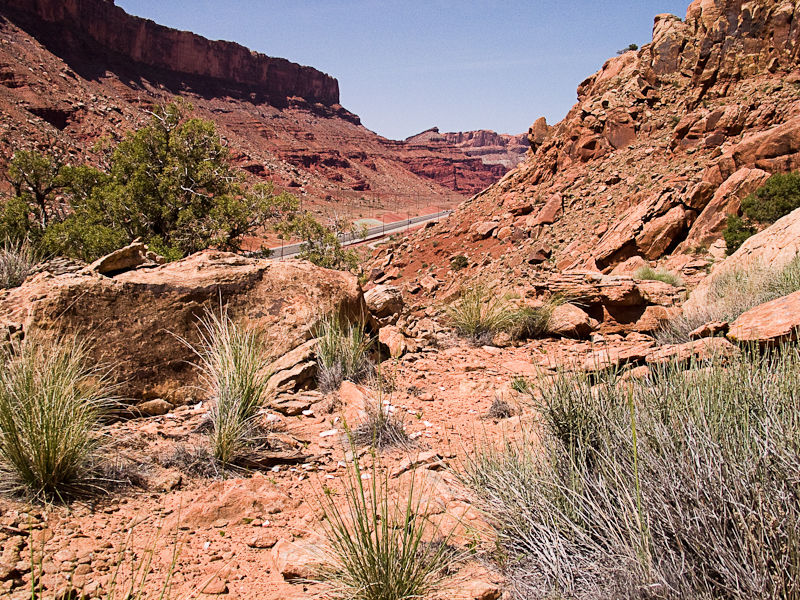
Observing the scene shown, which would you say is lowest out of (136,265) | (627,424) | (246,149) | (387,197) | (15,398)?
(627,424)

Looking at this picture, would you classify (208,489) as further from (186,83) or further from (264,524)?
(186,83)

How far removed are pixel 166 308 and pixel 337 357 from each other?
5.58 feet

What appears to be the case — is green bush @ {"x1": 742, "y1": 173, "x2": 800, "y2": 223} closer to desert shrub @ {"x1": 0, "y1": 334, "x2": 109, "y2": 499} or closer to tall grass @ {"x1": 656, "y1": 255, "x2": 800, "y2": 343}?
tall grass @ {"x1": 656, "y1": 255, "x2": 800, "y2": 343}

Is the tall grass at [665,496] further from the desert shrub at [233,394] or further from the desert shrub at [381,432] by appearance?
the desert shrub at [233,394]

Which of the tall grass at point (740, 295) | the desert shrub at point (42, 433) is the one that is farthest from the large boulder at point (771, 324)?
the desert shrub at point (42, 433)

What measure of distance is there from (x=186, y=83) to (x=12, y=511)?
11059 centimetres

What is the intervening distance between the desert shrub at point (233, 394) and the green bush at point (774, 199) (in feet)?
43.0

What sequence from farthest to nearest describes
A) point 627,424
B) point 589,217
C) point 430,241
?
point 430,241
point 589,217
point 627,424

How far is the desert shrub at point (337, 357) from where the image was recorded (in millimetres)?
4953

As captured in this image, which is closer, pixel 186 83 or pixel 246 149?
pixel 246 149

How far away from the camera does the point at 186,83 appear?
96062mm

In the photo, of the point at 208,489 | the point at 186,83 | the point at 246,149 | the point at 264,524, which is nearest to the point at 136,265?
the point at 208,489

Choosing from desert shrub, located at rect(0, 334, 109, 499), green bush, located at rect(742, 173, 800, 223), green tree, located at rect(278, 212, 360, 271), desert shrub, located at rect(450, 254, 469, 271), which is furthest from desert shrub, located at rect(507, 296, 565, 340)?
desert shrub, located at rect(450, 254, 469, 271)

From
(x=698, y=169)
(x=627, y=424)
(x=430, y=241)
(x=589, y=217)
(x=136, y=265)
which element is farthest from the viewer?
(x=430, y=241)
